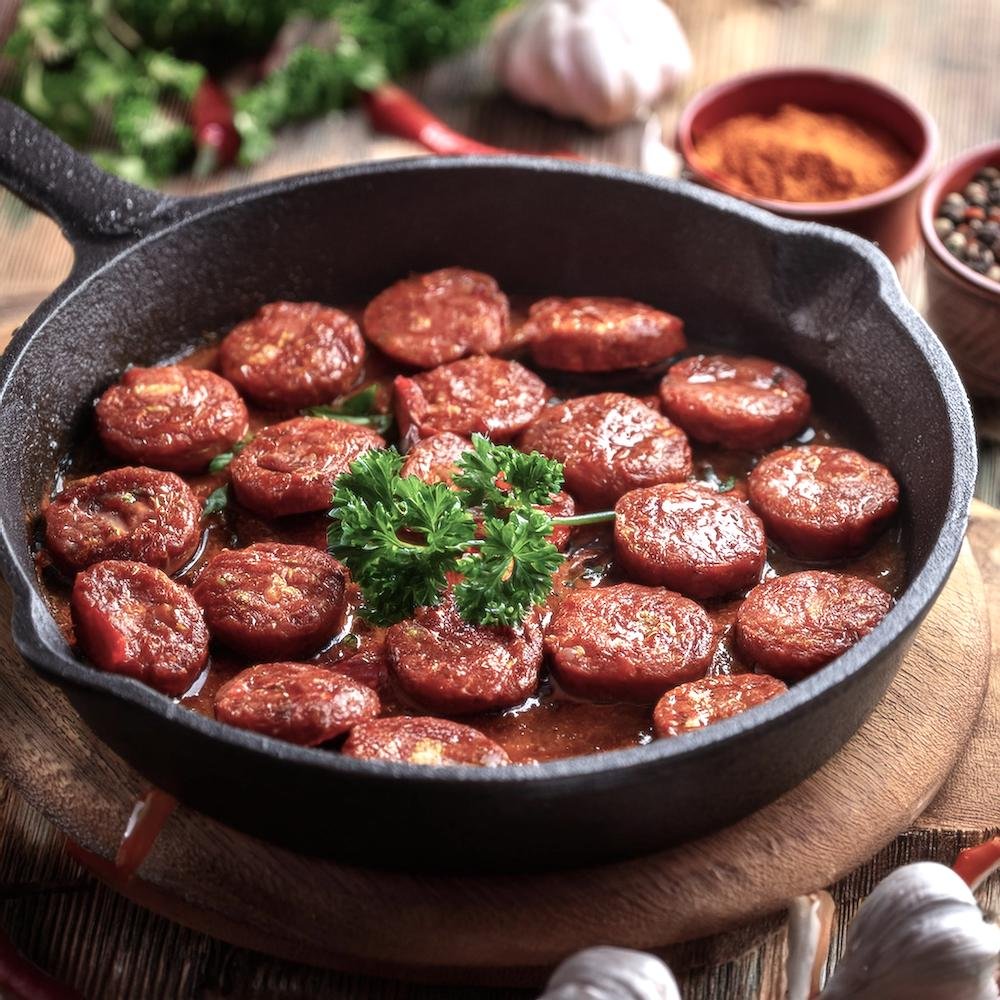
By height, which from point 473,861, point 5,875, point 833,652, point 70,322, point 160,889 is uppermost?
point 70,322

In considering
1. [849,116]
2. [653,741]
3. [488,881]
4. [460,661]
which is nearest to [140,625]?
[460,661]

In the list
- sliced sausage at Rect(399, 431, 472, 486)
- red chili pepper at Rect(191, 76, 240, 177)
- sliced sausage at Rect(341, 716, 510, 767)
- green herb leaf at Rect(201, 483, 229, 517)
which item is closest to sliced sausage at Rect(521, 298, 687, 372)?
sliced sausage at Rect(399, 431, 472, 486)

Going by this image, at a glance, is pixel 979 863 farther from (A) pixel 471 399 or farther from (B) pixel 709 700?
(A) pixel 471 399

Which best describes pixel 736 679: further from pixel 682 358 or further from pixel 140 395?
pixel 140 395

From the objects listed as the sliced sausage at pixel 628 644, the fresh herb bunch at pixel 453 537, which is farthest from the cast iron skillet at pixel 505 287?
the fresh herb bunch at pixel 453 537

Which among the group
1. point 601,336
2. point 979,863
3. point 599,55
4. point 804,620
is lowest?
point 979,863

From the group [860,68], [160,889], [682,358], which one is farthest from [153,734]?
[860,68]
